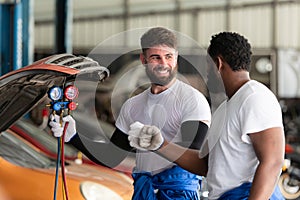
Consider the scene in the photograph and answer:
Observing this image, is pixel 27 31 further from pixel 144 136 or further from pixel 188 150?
pixel 144 136

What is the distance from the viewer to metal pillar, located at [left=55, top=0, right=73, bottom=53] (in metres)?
8.27

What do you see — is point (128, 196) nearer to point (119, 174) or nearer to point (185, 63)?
point (119, 174)

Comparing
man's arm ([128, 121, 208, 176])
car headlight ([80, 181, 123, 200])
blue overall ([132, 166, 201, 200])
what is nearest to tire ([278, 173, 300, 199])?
car headlight ([80, 181, 123, 200])

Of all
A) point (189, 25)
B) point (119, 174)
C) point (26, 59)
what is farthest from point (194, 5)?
point (119, 174)

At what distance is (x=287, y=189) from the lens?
22.1 feet

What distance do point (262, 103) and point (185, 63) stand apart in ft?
2.09

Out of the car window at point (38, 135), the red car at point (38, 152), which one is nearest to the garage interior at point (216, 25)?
the car window at point (38, 135)

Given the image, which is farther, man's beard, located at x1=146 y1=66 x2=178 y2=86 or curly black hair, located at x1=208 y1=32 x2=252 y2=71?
man's beard, located at x1=146 y1=66 x2=178 y2=86

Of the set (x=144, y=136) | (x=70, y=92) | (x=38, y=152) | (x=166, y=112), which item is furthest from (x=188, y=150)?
(x=38, y=152)

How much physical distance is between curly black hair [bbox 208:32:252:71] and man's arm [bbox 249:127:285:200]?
363 mm

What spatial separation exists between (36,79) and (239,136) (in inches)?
37.8

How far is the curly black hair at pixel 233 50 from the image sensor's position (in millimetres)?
2893

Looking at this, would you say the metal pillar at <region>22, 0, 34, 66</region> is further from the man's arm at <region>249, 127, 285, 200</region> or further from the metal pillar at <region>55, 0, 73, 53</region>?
the man's arm at <region>249, 127, 285, 200</region>

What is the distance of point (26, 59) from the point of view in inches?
288
